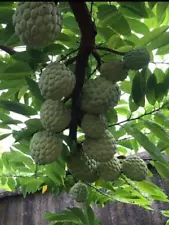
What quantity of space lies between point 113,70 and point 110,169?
0.34 m

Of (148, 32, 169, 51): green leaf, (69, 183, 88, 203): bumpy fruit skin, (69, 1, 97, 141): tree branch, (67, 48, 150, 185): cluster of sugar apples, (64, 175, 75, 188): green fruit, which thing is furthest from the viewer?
(64, 175, 75, 188): green fruit

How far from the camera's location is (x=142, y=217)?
203 centimetres

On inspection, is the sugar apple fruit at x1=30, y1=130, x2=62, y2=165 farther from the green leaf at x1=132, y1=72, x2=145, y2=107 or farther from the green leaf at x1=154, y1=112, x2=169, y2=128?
the green leaf at x1=154, y1=112, x2=169, y2=128

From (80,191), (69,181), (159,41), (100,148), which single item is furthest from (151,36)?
(69,181)

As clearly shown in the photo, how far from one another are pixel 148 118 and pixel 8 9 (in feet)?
2.06

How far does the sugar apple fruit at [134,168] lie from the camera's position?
4.00ft

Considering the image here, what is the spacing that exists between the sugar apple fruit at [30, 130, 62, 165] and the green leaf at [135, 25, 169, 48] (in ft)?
1.22

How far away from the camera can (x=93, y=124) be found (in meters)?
1.00

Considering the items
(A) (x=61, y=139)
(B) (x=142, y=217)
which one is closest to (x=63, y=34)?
(A) (x=61, y=139)

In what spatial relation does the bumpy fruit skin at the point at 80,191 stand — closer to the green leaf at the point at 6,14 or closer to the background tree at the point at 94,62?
the background tree at the point at 94,62

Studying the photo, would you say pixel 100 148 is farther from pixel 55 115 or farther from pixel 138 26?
pixel 138 26

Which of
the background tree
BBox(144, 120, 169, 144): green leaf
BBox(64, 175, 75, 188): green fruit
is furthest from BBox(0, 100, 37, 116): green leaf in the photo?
BBox(64, 175, 75, 188): green fruit

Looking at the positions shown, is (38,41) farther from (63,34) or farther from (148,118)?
(148,118)

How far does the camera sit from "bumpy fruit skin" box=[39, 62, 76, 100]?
903 mm
